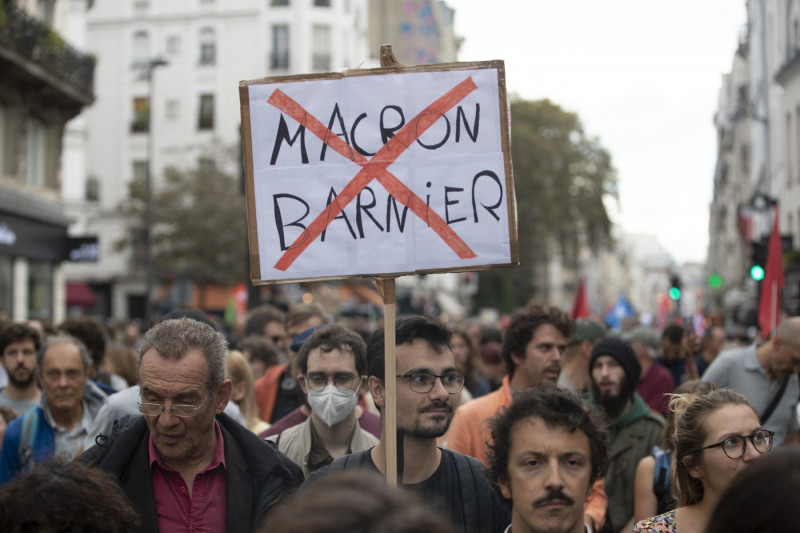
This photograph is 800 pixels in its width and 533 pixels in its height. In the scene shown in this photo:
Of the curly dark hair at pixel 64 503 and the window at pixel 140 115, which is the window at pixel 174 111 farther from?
the curly dark hair at pixel 64 503

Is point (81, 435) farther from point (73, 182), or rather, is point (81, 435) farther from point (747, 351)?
point (73, 182)

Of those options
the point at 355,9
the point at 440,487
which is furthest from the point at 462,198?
the point at 355,9

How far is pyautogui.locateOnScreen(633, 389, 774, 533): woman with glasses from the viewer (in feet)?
12.3

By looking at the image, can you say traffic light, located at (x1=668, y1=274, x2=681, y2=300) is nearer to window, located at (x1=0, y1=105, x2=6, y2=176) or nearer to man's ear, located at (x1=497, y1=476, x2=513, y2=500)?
window, located at (x1=0, y1=105, x2=6, y2=176)

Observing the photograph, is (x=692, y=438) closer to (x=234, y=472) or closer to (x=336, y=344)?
(x=234, y=472)

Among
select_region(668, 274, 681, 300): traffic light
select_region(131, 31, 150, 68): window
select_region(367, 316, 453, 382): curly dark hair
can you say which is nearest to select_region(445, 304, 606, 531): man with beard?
select_region(367, 316, 453, 382): curly dark hair

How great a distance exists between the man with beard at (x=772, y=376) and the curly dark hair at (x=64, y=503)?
189 inches

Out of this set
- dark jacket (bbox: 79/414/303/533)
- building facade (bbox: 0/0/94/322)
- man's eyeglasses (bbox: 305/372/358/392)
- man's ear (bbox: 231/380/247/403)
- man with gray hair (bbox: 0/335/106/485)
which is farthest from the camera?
building facade (bbox: 0/0/94/322)

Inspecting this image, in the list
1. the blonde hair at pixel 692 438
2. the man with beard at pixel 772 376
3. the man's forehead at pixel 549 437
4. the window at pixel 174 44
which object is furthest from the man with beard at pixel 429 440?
the window at pixel 174 44

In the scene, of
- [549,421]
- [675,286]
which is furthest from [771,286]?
[675,286]

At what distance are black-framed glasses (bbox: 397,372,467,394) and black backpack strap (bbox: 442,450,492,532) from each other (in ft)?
0.94

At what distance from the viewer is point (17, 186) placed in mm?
23922

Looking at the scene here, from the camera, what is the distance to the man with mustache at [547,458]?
10.9ft

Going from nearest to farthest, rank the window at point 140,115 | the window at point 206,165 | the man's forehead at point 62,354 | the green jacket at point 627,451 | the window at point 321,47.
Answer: the green jacket at point 627,451
the man's forehead at point 62,354
the window at point 206,165
the window at point 140,115
the window at point 321,47
